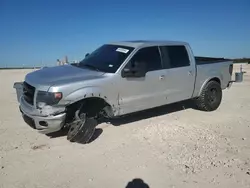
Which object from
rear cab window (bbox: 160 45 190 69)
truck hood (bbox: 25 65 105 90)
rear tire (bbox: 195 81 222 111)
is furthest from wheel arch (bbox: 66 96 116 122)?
rear tire (bbox: 195 81 222 111)

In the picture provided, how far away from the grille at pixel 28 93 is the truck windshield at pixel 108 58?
1432 mm

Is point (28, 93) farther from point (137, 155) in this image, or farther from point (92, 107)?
point (137, 155)

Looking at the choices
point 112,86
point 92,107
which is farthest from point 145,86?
point 92,107

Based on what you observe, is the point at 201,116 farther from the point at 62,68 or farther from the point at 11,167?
the point at 11,167

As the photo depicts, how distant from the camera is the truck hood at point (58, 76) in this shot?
5.24m

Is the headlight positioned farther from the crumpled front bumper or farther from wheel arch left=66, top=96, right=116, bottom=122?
wheel arch left=66, top=96, right=116, bottom=122

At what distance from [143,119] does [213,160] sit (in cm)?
272

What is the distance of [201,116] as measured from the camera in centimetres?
751

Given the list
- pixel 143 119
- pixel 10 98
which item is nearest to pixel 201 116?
pixel 143 119

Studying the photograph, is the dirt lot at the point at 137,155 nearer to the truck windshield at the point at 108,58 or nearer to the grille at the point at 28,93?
the grille at the point at 28,93

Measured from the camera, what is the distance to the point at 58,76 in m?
Answer: 5.57

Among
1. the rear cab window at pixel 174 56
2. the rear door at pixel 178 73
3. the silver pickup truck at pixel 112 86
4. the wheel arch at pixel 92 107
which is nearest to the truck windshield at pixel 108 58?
the silver pickup truck at pixel 112 86

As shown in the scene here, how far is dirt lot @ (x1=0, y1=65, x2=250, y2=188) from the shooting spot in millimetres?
3992

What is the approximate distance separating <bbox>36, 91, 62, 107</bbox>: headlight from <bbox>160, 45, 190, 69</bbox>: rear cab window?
9.45 feet
